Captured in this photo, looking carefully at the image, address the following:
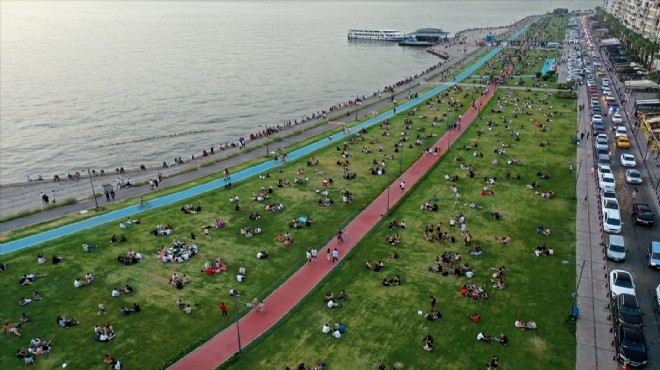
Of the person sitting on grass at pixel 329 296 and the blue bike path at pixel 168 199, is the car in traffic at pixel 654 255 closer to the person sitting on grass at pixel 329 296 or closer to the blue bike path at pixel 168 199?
the person sitting on grass at pixel 329 296

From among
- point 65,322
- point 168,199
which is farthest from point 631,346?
point 168,199

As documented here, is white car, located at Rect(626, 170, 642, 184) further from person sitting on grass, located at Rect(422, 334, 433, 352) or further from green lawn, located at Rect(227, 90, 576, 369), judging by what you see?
person sitting on grass, located at Rect(422, 334, 433, 352)

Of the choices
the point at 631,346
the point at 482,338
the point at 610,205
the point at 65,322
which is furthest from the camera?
the point at 610,205

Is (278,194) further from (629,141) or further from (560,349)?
(629,141)

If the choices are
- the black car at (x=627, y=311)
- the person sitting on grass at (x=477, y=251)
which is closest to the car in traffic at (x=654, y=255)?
the black car at (x=627, y=311)

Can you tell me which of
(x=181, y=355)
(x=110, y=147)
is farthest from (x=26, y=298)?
(x=110, y=147)

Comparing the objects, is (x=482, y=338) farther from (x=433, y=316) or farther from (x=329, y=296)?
(x=329, y=296)
